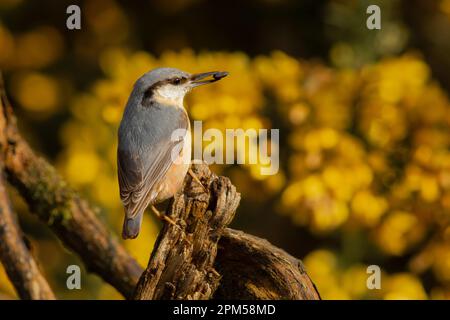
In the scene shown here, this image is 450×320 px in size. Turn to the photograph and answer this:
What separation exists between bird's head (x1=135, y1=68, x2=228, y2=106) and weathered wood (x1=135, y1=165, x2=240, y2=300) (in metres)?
0.61

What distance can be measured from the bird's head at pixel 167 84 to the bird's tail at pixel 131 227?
1.74 feet

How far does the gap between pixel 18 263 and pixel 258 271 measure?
106 cm

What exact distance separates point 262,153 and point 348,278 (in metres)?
0.72

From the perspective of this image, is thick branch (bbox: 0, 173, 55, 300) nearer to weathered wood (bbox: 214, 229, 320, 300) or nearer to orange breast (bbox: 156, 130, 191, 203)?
orange breast (bbox: 156, 130, 191, 203)

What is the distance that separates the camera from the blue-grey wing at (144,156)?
12.3 ft

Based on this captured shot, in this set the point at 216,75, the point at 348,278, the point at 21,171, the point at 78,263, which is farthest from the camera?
the point at 78,263

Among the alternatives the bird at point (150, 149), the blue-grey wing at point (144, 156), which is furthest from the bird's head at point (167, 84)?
the blue-grey wing at point (144, 156)

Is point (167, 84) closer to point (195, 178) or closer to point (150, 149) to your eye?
point (150, 149)

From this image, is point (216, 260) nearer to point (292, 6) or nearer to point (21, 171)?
point (21, 171)

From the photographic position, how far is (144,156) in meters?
3.80

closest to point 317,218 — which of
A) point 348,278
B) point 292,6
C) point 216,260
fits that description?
point 348,278

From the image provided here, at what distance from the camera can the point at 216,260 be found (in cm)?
364

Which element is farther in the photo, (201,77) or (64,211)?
(64,211)

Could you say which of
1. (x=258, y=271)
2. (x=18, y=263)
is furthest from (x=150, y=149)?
(x=18, y=263)
